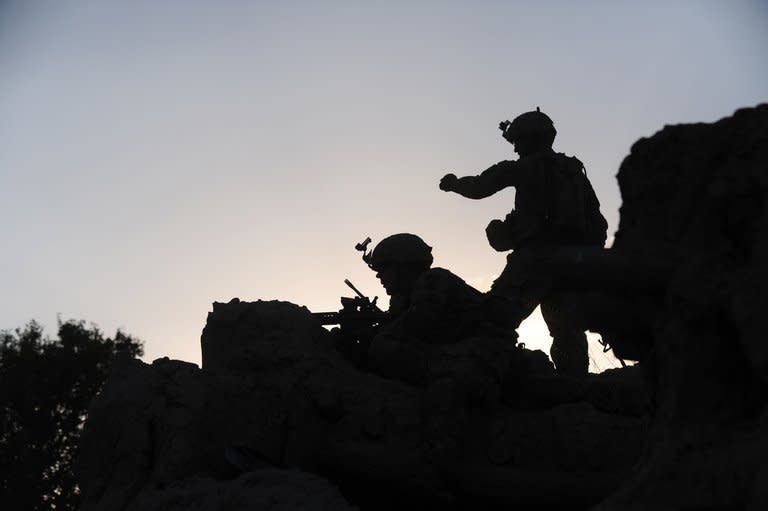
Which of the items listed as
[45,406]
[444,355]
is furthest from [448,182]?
[45,406]

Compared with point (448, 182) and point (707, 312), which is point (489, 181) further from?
point (707, 312)

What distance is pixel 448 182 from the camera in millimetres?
7789

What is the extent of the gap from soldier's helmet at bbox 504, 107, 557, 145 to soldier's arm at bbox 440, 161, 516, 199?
41 cm

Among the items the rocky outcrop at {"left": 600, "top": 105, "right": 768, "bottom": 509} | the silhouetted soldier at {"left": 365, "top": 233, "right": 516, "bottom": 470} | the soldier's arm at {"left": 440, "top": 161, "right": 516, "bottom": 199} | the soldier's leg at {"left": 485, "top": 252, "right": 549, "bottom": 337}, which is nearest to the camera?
the rocky outcrop at {"left": 600, "top": 105, "right": 768, "bottom": 509}

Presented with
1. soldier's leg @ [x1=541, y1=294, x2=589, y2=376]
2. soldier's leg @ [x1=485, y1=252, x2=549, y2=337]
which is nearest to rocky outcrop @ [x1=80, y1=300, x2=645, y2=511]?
soldier's leg @ [x1=485, y1=252, x2=549, y2=337]

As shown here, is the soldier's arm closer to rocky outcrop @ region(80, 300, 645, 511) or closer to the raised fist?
the raised fist

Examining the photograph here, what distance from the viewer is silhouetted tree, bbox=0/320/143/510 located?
56.1 ft

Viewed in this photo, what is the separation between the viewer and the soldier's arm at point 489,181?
7.51m

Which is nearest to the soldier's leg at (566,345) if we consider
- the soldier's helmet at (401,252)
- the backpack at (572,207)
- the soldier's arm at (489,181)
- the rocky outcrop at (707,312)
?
the backpack at (572,207)

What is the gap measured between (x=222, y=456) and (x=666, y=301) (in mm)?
3357

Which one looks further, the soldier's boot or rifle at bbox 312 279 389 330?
the soldier's boot

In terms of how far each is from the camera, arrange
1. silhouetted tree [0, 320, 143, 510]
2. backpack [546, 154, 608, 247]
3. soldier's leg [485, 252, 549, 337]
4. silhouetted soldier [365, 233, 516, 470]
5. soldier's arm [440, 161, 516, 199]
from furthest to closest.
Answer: silhouetted tree [0, 320, 143, 510] → soldier's arm [440, 161, 516, 199] → backpack [546, 154, 608, 247] → soldier's leg [485, 252, 549, 337] → silhouetted soldier [365, 233, 516, 470]

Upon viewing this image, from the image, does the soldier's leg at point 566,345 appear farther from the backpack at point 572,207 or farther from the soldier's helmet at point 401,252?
the soldier's helmet at point 401,252

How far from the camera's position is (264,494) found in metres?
4.82
